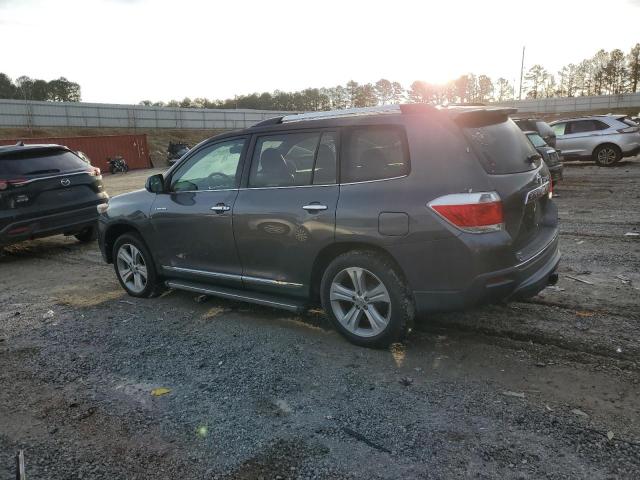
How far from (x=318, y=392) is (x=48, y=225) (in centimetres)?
631

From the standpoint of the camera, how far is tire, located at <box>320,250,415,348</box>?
12.4 ft

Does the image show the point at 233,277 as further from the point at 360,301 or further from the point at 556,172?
the point at 556,172

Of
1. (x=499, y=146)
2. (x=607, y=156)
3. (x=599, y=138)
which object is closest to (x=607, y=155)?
(x=607, y=156)

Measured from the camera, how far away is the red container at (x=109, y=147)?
31.1m

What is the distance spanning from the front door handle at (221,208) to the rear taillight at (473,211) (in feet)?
6.71

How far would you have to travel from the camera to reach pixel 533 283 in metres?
3.74

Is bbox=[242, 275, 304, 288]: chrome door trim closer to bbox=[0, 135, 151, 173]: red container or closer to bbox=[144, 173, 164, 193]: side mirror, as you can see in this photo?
bbox=[144, 173, 164, 193]: side mirror

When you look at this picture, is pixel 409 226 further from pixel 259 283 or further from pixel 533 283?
pixel 259 283

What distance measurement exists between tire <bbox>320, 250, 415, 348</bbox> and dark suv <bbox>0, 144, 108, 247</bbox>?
5772 millimetres

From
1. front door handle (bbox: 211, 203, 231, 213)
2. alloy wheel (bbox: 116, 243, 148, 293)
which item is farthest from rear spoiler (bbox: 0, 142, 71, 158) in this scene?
front door handle (bbox: 211, 203, 231, 213)

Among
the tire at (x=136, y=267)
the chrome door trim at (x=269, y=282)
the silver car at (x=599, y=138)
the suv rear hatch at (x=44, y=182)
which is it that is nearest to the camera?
the chrome door trim at (x=269, y=282)

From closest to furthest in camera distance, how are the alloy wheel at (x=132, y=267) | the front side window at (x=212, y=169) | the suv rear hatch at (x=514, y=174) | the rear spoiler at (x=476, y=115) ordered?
the suv rear hatch at (x=514, y=174), the rear spoiler at (x=476, y=115), the front side window at (x=212, y=169), the alloy wheel at (x=132, y=267)

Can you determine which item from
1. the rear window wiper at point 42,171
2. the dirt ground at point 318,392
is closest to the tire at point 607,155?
the dirt ground at point 318,392

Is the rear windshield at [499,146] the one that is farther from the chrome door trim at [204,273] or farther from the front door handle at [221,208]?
the chrome door trim at [204,273]
